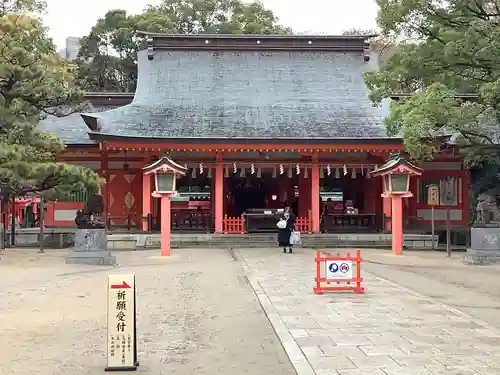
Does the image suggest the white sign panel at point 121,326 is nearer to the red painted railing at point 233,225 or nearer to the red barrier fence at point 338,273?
the red barrier fence at point 338,273

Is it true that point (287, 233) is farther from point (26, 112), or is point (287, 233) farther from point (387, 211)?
point (26, 112)

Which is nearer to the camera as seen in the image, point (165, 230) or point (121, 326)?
point (121, 326)

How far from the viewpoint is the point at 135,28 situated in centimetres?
4247

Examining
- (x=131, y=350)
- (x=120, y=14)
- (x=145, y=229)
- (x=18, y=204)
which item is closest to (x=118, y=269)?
(x=145, y=229)

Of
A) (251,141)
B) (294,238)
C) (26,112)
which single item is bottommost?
(294,238)

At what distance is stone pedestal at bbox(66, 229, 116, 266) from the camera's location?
16.1 m

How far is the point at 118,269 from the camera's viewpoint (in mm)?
15055

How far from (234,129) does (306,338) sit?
16.3 meters

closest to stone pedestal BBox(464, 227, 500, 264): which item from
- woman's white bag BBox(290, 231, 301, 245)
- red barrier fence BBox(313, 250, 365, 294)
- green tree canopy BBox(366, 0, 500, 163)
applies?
green tree canopy BBox(366, 0, 500, 163)

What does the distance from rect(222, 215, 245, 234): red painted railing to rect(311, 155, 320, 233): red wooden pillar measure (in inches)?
111

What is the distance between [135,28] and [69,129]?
756 inches

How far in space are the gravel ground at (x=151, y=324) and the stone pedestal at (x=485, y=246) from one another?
7.20m

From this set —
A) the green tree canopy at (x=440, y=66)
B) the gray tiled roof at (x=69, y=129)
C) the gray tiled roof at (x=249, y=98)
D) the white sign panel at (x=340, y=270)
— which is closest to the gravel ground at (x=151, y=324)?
the white sign panel at (x=340, y=270)

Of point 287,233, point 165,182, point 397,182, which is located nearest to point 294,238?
point 287,233
